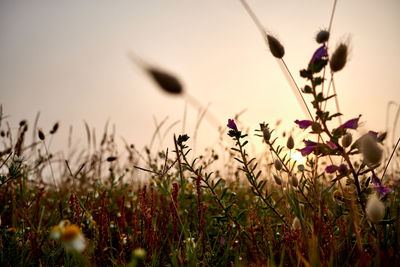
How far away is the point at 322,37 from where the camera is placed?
1.14 meters

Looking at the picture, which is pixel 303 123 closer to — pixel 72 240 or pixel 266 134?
pixel 266 134

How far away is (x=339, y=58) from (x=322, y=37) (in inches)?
5.6

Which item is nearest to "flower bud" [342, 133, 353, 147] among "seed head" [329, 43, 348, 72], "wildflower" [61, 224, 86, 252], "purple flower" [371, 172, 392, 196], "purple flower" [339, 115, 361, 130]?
"purple flower" [339, 115, 361, 130]

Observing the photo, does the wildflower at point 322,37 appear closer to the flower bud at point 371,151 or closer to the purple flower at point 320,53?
the purple flower at point 320,53

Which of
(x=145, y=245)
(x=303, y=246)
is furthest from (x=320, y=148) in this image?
(x=145, y=245)

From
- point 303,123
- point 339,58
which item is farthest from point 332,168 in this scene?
point 339,58

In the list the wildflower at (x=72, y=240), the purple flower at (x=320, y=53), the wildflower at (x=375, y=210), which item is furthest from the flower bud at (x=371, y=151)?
the wildflower at (x=72, y=240)

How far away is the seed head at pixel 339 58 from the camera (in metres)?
1.06

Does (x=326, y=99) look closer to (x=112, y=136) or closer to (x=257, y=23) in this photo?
(x=257, y=23)

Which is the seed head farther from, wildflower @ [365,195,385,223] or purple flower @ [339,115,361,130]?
wildflower @ [365,195,385,223]

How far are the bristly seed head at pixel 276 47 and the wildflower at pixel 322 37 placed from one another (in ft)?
0.51

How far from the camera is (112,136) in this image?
432 cm

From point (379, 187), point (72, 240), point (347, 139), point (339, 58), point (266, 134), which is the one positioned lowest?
point (72, 240)

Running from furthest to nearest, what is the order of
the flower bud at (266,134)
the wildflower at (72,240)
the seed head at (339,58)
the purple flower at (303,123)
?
the flower bud at (266,134), the purple flower at (303,123), the seed head at (339,58), the wildflower at (72,240)
